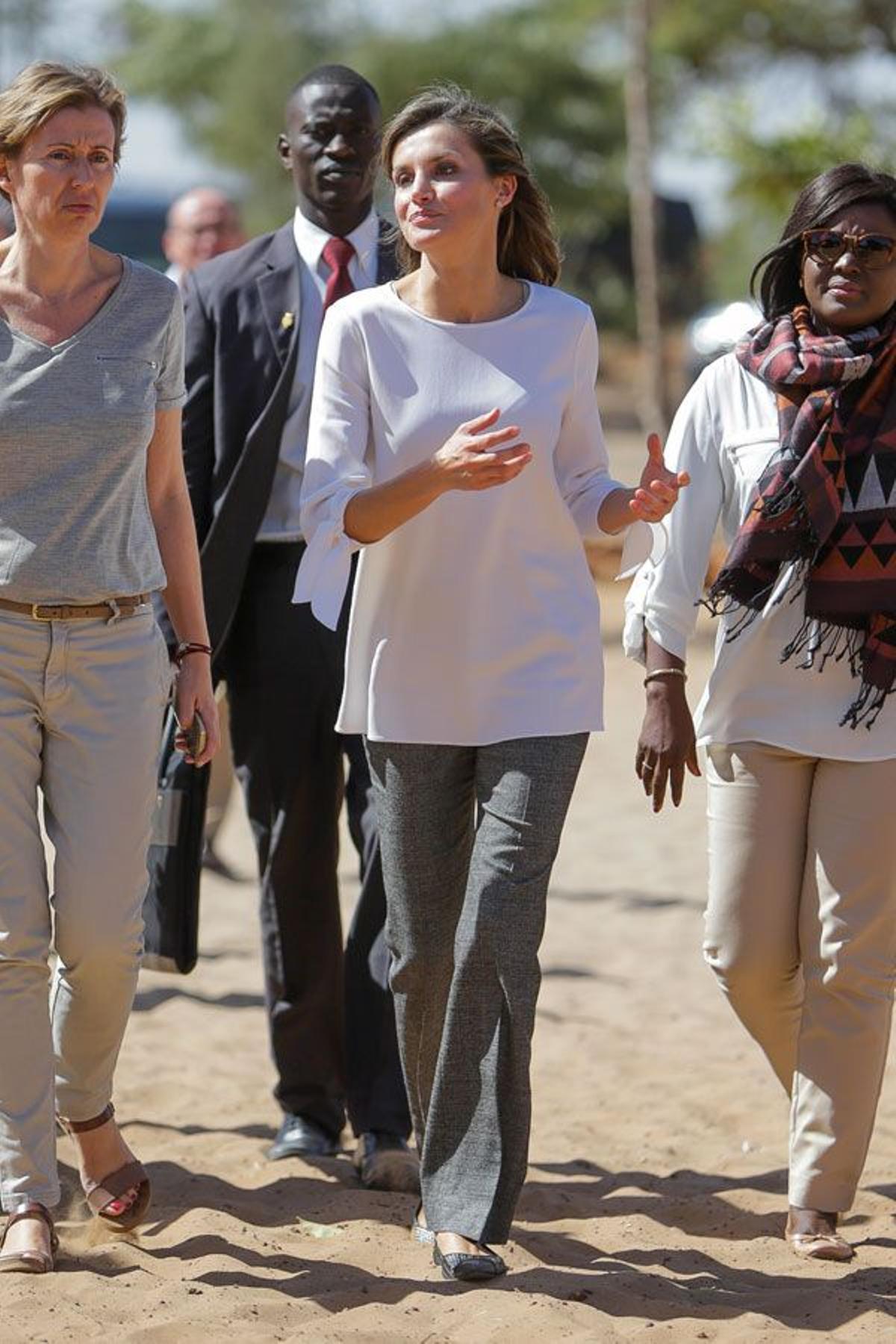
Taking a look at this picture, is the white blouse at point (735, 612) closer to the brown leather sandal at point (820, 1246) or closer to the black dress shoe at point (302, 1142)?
the brown leather sandal at point (820, 1246)

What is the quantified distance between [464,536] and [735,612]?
65 cm

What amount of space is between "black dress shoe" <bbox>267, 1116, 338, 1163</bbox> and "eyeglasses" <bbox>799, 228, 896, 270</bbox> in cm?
237

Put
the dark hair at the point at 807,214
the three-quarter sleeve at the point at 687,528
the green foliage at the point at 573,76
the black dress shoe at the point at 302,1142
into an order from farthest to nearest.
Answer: the green foliage at the point at 573,76
the black dress shoe at the point at 302,1142
the three-quarter sleeve at the point at 687,528
the dark hair at the point at 807,214

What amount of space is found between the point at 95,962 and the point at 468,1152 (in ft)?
2.63

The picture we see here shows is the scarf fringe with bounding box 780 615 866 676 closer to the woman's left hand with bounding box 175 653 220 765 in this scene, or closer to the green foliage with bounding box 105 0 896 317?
the woman's left hand with bounding box 175 653 220 765

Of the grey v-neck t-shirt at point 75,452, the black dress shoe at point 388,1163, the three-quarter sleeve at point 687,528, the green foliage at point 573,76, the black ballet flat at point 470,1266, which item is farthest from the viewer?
the green foliage at point 573,76

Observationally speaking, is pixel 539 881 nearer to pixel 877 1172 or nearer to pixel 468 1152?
pixel 468 1152

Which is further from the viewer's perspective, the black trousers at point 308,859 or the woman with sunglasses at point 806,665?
the black trousers at point 308,859

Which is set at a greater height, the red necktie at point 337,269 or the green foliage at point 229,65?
the green foliage at point 229,65

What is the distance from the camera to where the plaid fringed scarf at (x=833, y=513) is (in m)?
4.24

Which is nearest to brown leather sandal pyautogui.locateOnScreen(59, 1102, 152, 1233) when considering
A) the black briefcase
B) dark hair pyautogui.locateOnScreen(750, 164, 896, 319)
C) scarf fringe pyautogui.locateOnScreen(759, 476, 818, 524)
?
the black briefcase

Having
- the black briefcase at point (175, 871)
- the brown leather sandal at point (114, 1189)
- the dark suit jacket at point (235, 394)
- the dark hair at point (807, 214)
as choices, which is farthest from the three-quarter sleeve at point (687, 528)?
the brown leather sandal at point (114, 1189)

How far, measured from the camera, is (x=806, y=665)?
430 cm

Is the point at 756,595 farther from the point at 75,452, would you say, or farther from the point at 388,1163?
the point at 388,1163
